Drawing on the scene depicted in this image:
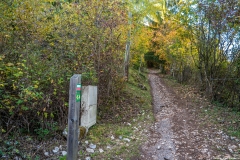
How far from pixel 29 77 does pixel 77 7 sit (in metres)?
3.27

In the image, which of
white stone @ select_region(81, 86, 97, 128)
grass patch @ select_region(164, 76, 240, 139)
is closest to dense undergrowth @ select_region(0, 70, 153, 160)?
white stone @ select_region(81, 86, 97, 128)

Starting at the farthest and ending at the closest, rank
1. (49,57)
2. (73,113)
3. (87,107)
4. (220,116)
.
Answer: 1. (220,116)
2. (87,107)
3. (49,57)
4. (73,113)

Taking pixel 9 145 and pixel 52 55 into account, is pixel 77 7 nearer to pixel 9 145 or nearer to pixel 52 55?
pixel 52 55

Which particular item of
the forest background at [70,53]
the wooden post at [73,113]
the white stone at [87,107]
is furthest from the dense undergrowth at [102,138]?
the wooden post at [73,113]

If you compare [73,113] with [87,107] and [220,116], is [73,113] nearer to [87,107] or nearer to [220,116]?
[87,107]

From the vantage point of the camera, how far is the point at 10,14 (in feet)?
15.3

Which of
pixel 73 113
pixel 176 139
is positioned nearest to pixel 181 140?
pixel 176 139

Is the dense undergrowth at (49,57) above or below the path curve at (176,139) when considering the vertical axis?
above

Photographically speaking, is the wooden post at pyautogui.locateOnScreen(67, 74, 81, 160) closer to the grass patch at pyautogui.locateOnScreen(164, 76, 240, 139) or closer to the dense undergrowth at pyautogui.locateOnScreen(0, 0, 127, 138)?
the dense undergrowth at pyautogui.locateOnScreen(0, 0, 127, 138)

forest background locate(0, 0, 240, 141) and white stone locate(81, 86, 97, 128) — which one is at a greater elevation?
forest background locate(0, 0, 240, 141)

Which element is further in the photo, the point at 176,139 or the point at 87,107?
the point at 176,139

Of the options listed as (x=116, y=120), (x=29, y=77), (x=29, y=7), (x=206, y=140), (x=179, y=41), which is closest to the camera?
(x=29, y=77)

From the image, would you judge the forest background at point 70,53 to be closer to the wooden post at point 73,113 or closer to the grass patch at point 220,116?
the grass patch at point 220,116

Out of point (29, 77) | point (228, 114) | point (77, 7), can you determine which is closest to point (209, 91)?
point (228, 114)
